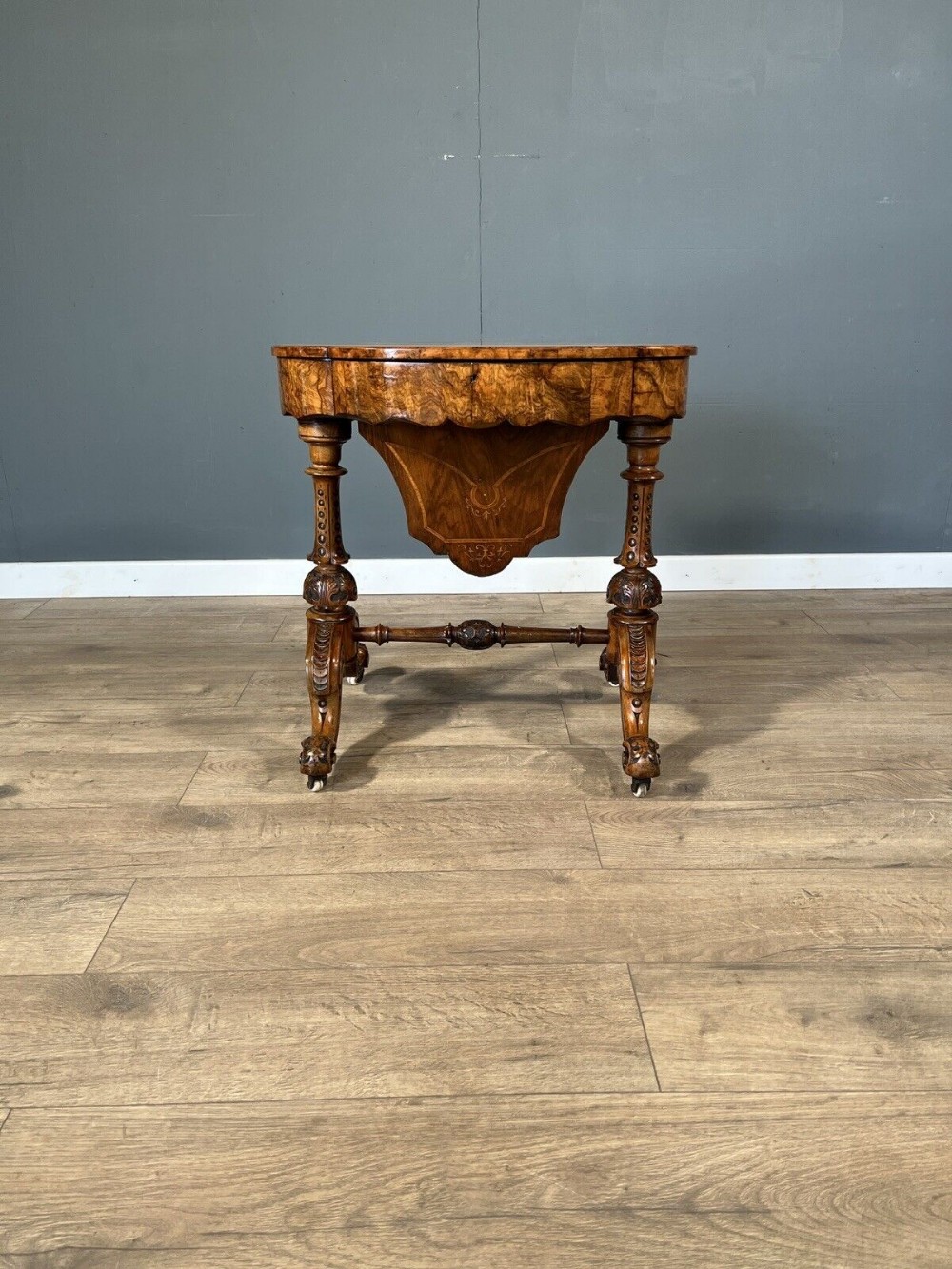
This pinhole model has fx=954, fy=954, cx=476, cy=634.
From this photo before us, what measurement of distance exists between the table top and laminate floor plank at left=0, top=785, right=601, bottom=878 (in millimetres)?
854

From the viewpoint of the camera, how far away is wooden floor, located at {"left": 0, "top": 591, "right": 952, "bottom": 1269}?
1.02 metres

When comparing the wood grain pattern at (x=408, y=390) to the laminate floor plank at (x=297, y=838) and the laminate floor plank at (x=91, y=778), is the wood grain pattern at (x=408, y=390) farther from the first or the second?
the laminate floor plank at (x=91, y=778)

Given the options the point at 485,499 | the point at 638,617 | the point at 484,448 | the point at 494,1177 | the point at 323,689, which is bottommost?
the point at 494,1177

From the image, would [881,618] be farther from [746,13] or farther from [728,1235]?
[728,1235]

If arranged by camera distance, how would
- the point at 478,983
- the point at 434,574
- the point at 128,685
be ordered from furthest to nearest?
the point at 434,574 → the point at 128,685 → the point at 478,983

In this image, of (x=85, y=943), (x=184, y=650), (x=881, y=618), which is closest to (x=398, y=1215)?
(x=85, y=943)

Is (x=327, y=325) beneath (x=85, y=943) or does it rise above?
above

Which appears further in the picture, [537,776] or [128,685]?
[128,685]

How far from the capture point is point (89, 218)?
10.4ft

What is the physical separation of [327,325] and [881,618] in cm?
209

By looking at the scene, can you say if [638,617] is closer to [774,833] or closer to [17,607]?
[774,833]

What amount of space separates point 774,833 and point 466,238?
2268 mm

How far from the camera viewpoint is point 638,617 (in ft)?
6.49

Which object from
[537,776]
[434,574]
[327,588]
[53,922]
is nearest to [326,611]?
[327,588]
